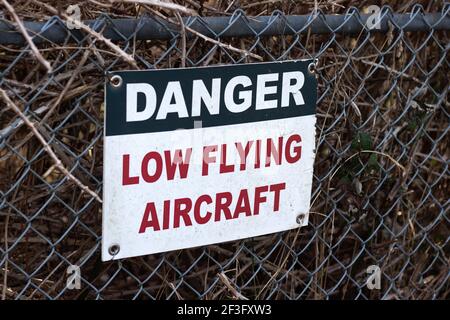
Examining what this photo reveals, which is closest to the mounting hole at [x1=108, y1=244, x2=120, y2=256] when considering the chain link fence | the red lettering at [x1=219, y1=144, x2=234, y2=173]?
the chain link fence

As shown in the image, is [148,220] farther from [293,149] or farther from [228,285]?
[293,149]

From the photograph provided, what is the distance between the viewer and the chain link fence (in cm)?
242

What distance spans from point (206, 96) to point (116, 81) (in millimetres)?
290

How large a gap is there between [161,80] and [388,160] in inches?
42.6

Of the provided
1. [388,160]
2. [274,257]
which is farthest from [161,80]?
[388,160]

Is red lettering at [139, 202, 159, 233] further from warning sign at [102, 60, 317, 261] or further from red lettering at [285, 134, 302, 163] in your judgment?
red lettering at [285, 134, 302, 163]

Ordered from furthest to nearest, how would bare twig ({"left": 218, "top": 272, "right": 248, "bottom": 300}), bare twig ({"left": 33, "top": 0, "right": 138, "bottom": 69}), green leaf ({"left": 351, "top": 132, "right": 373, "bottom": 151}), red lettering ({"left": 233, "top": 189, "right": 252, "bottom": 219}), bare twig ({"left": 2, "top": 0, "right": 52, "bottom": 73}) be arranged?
green leaf ({"left": 351, "top": 132, "right": 373, "bottom": 151}) < bare twig ({"left": 218, "top": 272, "right": 248, "bottom": 300}) < red lettering ({"left": 233, "top": 189, "right": 252, "bottom": 219}) < bare twig ({"left": 33, "top": 0, "right": 138, "bottom": 69}) < bare twig ({"left": 2, "top": 0, "right": 52, "bottom": 73})

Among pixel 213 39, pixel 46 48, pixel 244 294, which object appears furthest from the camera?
pixel 244 294

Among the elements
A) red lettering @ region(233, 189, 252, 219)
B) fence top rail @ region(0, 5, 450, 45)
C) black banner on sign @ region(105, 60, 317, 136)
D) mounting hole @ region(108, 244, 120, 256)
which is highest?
fence top rail @ region(0, 5, 450, 45)

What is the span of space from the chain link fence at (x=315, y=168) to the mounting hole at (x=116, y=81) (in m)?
0.07

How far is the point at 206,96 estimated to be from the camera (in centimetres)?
245

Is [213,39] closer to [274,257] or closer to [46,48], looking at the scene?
[46,48]

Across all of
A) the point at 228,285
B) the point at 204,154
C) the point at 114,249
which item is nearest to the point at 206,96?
the point at 204,154

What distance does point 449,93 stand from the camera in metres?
3.23
